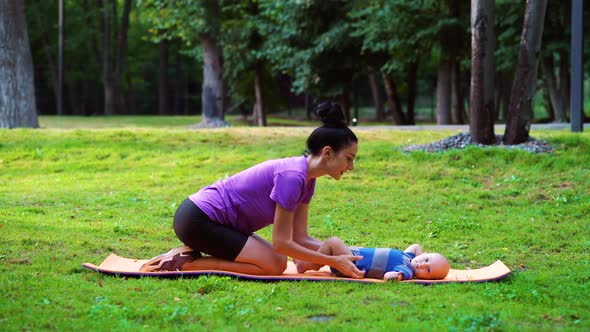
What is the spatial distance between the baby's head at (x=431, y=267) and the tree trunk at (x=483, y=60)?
7.35 metres

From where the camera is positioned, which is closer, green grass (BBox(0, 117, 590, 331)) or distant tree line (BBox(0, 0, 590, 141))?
green grass (BBox(0, 117, 590, 331))

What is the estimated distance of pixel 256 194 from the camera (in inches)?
245

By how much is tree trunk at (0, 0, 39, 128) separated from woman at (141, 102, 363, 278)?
12965mm

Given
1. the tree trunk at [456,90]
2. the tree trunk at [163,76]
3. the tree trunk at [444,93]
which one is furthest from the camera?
the tree trunk at [163,76]

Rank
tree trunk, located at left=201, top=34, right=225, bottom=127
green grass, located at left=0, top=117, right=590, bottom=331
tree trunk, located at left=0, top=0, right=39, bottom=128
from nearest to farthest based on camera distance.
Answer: green grass, located at left=0, top=117, right=590, bottom=331, tree trunk, located at left=0, top=0, right=39, bottom=128, tree trunk, located at left=201, top=34, right=225, bottom=127

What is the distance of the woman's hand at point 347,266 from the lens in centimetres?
615

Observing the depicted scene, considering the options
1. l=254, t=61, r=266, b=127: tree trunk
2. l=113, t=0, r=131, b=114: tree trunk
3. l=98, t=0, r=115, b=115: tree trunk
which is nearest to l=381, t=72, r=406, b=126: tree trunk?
l=254, t=61, r=266, b=127: tree trunk

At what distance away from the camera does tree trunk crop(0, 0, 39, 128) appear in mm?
17750

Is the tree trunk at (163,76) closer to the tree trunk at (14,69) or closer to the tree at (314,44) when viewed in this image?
the tree at (314,44)

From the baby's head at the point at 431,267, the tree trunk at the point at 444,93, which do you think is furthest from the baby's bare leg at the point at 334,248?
the tree trunk at the point at 444,93

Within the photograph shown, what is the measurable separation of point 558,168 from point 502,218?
9.21 feet

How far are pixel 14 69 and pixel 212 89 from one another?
23.9 ft

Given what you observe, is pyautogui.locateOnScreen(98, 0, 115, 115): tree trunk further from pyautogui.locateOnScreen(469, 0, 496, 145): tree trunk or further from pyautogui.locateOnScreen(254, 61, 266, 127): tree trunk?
pyautogui.locateOnScreen(469, 0, 496, 145): tree trunk

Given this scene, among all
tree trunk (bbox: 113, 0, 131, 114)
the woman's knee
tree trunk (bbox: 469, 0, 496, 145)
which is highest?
tree trunk (bbox: 113, 0, 131, 114)
